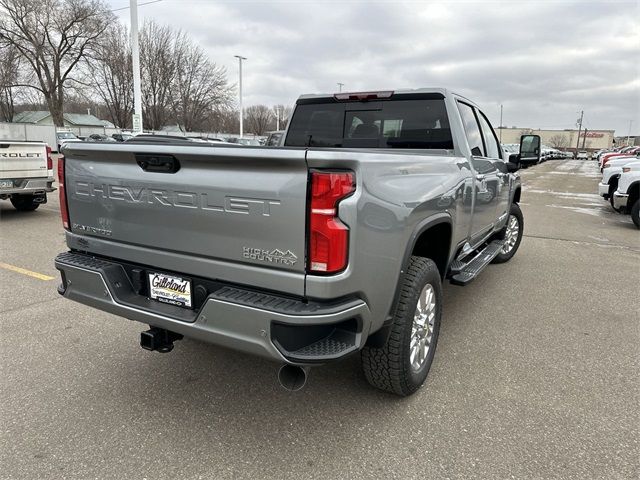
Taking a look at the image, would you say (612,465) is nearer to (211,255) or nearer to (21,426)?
(211,255)

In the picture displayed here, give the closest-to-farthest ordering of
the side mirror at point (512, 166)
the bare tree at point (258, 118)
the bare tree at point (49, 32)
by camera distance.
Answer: the side mirror at point (512, 166), the bare tree at point (49, 32), the bare tree at point (258, 118)

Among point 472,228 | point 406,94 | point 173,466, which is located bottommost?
point 173,466

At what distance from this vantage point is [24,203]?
963cm

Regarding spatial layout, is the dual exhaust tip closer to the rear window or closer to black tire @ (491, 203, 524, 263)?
the rear window

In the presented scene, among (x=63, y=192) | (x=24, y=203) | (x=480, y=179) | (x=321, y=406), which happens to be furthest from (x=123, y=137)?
(x=321, y=406)

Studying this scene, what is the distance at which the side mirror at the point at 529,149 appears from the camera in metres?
5.72

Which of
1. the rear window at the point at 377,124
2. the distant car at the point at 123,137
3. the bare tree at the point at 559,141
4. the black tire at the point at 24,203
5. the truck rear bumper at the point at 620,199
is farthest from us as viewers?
the bare tree at the point at 559,141

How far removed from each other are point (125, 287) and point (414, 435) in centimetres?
189

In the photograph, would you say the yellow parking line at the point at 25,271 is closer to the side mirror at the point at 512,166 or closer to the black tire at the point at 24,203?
the black tire at the point at 24,203

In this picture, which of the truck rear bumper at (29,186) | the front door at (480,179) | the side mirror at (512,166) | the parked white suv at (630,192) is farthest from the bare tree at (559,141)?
the front door at (480,179)

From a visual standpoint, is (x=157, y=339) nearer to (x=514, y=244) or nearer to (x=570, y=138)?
(x=514, y=244)

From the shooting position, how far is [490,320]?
4.35 m

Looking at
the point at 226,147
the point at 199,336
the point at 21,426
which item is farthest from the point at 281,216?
the point at 21,426

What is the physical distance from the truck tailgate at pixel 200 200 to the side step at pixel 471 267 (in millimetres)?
2085
